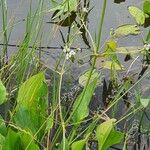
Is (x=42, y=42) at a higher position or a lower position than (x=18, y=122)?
higher

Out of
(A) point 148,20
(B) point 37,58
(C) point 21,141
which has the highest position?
(A) point 148,20

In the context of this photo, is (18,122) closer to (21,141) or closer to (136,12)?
(21,141)

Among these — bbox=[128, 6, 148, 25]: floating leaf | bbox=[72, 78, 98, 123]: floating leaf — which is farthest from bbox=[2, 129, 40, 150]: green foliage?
bbox=[128, 6, 148, 25]: floating leaf

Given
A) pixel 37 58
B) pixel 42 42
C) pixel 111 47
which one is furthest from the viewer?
pixel 42 42

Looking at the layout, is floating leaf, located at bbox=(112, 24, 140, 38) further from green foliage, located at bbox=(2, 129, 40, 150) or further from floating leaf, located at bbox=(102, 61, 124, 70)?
green foliage, located at bbox=(2, 129, 40, 150)

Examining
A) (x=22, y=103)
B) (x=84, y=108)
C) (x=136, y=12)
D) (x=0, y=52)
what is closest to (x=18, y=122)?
(x=22, y=103)

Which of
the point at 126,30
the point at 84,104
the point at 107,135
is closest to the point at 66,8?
the point at 126,30

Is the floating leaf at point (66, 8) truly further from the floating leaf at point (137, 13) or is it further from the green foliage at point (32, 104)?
the green foliage at point (32, 104)
